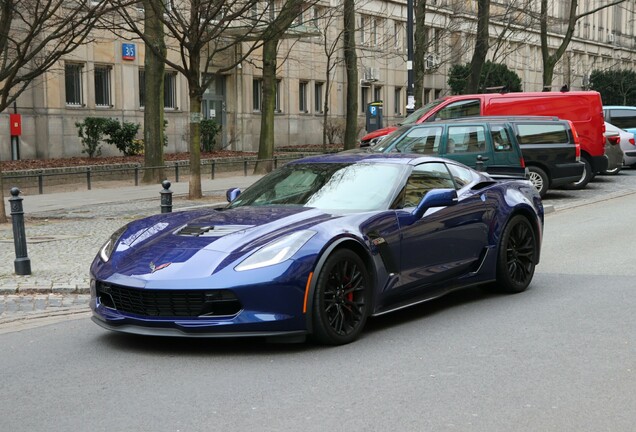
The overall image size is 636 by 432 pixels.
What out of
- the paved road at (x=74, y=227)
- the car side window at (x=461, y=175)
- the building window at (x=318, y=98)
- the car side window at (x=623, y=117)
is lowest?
the paved road at (x=74, y=227)

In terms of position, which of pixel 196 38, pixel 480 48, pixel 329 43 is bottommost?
pixel 196 38

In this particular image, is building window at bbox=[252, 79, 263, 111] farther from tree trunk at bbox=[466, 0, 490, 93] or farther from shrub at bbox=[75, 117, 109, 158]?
shrub at bbox=[75, 117, 109, 158]

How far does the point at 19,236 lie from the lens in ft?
32.6

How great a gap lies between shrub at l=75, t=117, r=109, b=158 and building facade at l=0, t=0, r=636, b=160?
75 centimetres

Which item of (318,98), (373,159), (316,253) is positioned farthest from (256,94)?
(316,253)

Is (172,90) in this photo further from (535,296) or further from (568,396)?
(568,396)

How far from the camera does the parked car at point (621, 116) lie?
3062 cm

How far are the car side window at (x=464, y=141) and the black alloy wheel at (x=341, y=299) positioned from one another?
11.0m

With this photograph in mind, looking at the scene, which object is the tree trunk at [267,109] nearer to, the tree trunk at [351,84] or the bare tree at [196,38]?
the tree trunk at [351,84]

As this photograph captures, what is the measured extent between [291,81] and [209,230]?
3617 centimetres

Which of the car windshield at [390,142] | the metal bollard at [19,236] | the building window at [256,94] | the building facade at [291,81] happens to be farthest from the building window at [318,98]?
the metal bollard at [19,236]

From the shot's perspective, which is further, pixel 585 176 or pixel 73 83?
pixel 73 83

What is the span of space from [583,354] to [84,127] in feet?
84.7

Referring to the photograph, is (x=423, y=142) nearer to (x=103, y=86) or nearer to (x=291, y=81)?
(x=103, y=86)
